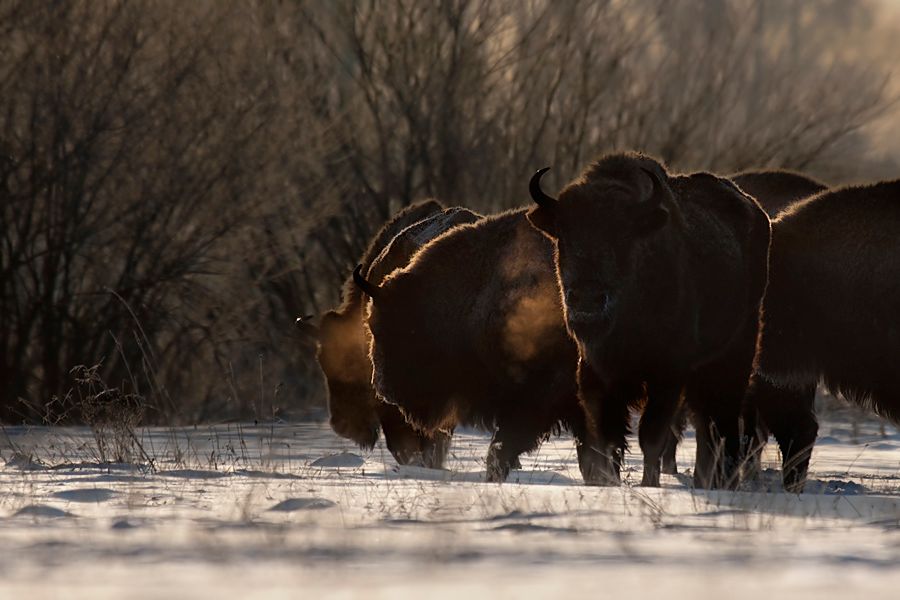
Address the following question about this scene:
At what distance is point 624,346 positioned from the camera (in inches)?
315

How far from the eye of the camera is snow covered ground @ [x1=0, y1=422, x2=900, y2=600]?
4062mm

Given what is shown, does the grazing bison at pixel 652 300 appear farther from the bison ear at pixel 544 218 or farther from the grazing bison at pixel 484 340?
the grazing bison at pixel 484 340

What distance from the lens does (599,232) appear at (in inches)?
309

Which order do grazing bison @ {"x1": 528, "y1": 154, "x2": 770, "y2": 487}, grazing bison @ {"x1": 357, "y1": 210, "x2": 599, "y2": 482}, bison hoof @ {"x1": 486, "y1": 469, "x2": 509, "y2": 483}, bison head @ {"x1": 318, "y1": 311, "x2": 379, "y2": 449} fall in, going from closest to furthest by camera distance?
grazing bison @ {"x1": 528, "y1": 154, "x2": 770, "y2": 487}, bison hoof @ {"x1": 486, "y1": 469, "x2": 509, "y2": 483}, grazing bison @ {"x1": 357, "y1": 210, "x2": 599, "y2": 482}, bison head @ {"x1": 318, "y1": 311, "x2": 379, "y2": 449}

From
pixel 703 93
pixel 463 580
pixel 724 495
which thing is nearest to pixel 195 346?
pixel 703 93

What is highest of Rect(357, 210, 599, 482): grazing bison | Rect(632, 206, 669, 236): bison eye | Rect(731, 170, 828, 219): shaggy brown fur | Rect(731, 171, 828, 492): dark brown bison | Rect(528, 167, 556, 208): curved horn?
Rect(731, 170, 828, 219): shaggy brown fur

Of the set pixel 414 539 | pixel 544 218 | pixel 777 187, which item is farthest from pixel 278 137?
pixel 414 539

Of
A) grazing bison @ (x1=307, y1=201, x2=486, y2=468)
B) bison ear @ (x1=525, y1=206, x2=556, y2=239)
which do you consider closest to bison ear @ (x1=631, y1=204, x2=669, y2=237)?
bison ear @ (x1=525, y1=206, x2=556, y2=239)

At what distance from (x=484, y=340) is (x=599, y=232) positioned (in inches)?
62.4

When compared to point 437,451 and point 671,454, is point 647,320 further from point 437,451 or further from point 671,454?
point 437,451

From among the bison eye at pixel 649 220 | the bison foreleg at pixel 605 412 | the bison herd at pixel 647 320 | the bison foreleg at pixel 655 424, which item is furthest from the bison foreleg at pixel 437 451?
the bison eye at pixel 649 220

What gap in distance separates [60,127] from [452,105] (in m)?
5.40

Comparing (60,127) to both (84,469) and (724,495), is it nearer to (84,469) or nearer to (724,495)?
(84,469)

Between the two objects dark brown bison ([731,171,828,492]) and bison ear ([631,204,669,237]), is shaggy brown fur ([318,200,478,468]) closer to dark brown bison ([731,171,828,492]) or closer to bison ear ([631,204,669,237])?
dark brown bison ([731,171,828,492])
